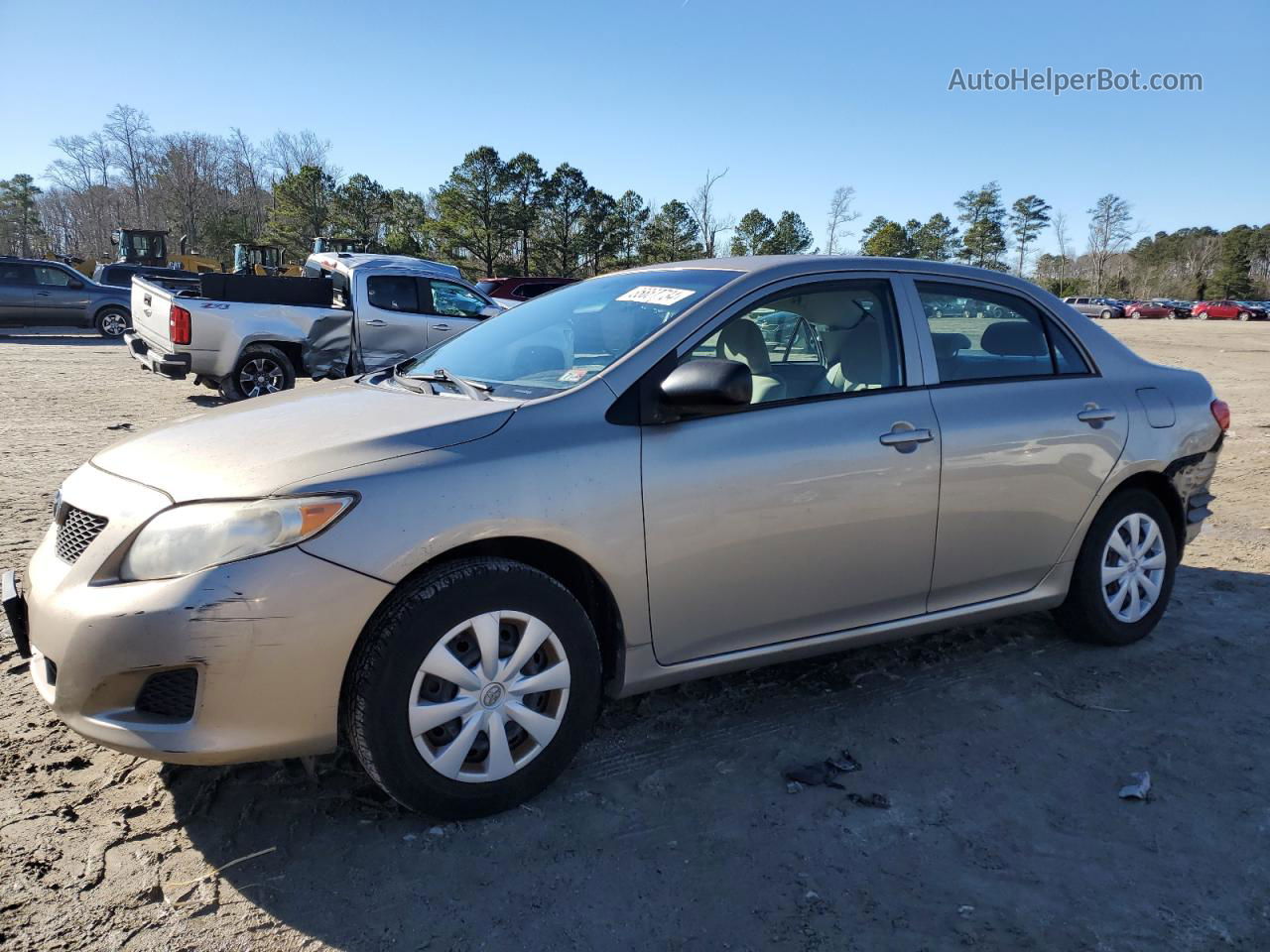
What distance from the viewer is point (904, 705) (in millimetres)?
3488

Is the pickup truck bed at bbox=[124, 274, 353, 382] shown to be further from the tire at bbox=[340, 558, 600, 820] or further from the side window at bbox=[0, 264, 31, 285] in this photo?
the side window at bbox=[0, 264, 31, 285]

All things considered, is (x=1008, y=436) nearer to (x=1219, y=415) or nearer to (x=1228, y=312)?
(x=1219, y=415)

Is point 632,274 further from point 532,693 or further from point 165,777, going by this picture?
point 165,777

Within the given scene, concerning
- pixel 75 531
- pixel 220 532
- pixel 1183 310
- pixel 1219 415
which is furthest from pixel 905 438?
pixel 1183 310

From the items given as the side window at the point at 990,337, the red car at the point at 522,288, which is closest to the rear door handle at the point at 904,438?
the side window at the point at 990,337

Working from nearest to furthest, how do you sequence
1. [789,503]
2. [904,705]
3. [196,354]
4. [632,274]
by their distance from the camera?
[789,503] < [904,705] < [632,274] < [196,354]

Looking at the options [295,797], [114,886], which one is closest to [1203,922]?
[295,797]

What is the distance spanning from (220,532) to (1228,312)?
253 ft

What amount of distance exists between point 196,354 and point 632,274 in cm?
841

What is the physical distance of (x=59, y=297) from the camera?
20688 millimetres

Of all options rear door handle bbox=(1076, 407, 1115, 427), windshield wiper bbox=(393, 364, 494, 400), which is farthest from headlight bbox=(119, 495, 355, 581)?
rear door handle bbox=(1076, 407, 1115, 427)

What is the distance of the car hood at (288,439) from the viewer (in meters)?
2.46

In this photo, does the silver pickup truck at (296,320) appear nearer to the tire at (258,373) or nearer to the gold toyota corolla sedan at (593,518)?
the tire at (258,373)

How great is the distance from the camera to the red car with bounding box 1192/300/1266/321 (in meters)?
62.7
